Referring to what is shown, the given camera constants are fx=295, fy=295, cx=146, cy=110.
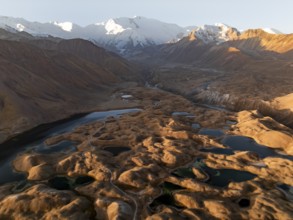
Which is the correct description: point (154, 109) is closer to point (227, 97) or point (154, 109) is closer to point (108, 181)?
point (227, 97)

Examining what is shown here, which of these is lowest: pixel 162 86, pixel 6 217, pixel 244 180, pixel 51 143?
pixel 162 86

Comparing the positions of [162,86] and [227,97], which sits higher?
[227,97]

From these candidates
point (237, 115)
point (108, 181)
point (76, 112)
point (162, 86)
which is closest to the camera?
point (108, 181)

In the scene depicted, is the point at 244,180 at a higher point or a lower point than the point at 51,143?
higher

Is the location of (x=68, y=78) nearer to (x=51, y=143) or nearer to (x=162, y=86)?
(x=162, y=86)

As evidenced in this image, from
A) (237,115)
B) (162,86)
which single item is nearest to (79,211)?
(237,115)

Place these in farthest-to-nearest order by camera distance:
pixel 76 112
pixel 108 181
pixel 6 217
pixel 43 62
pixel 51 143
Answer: pixel 43 62 → pixel 76 112 → pixel 51 143 → pixel 108 181 → pixel 6 217

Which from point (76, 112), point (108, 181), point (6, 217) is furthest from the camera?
point (76, 112)

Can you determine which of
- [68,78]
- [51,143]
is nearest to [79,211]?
[51,143]

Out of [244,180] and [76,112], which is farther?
[76,112]
